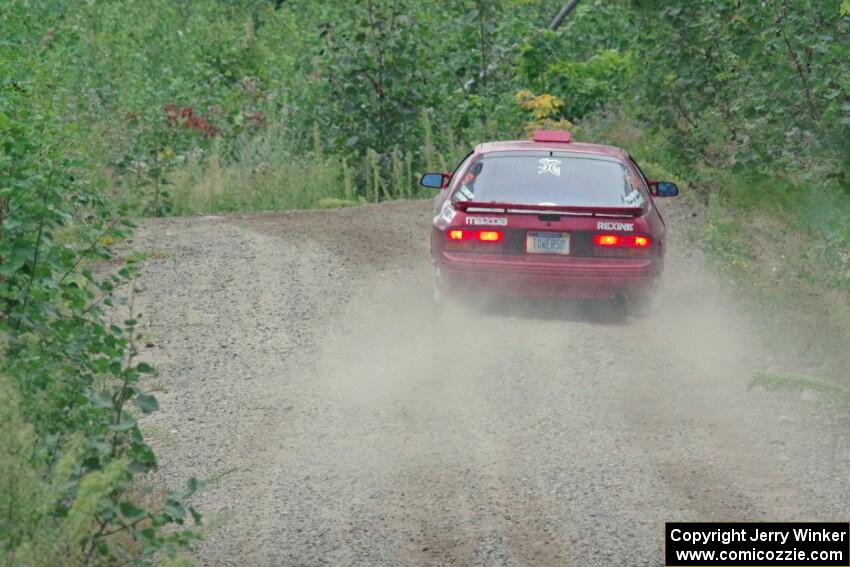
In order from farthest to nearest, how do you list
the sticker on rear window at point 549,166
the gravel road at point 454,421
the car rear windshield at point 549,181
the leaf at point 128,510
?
the sticker on rear window at point 549,166
the car rear windshield at point 549,181
the gravel road at point 454,421
the leaf at point 128,510

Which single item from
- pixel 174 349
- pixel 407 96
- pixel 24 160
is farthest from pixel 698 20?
pixel 24 160

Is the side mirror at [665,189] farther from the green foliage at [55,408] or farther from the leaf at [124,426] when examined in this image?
the leaf at [124,426]

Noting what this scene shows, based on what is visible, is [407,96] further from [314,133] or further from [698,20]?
[698,20]

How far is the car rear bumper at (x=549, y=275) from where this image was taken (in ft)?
43.0

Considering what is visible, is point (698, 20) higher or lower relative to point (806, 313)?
higher

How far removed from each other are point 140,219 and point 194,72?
7849mm

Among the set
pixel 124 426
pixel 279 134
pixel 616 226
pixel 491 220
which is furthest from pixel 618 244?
pixel 279 134

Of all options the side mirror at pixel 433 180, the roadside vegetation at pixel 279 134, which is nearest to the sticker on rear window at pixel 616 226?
the roadside vegetation at pixel 279 134

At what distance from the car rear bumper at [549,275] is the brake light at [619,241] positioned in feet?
0.41

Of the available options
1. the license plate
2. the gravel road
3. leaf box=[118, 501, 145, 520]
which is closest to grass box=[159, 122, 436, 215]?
the gravel road

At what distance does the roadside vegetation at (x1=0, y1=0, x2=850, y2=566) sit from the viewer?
23.9 feet

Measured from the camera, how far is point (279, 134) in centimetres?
2303

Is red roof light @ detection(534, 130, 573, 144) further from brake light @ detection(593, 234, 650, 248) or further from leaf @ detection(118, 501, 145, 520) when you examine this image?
leaf @ detection(118, 501, 145, 520)

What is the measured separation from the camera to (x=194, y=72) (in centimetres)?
2672
